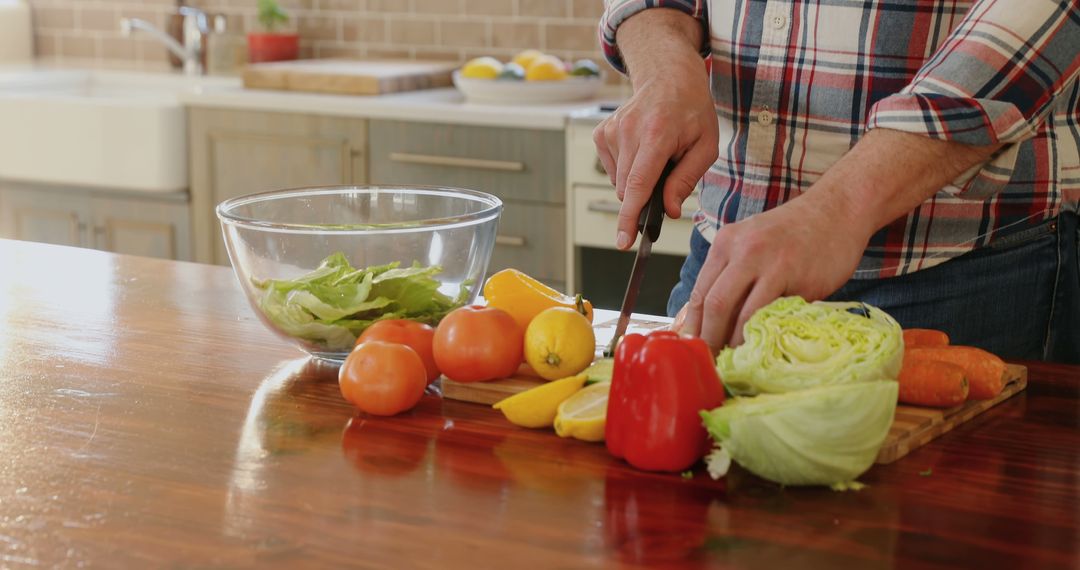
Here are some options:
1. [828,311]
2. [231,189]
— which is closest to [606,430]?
[828,311]

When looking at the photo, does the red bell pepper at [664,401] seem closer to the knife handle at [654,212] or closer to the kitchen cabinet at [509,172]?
the knife handle at [654,212]

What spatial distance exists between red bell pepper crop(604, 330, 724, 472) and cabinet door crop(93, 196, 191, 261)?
283 centimetres

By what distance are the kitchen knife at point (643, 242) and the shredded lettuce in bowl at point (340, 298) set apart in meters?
0.18

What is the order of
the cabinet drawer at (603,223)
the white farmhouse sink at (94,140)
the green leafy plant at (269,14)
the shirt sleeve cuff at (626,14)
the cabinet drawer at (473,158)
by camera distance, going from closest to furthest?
the shirt sleeve cuff at (626,14) < the cabinet drawer at (603,223) < the cabinet drawer at (473,158) < the white farmhouse sink at (94,140) < the green leafy plant at (269,14)

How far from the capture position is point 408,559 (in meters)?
0.78

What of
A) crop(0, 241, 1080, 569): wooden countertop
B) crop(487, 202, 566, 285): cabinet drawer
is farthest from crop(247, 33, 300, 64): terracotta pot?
crop(0, 241, 1080, 569): wooden countertop

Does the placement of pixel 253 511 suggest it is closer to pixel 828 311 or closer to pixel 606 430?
pixel 606 430

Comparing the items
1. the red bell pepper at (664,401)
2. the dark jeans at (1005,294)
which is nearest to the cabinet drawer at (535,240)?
the dark jeans at (1005,294)

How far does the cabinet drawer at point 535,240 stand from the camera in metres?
3.07

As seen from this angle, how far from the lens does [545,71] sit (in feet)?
10.5

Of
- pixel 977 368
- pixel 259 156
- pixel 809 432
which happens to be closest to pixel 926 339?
pixel 977 368

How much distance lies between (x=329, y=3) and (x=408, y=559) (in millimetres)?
3407

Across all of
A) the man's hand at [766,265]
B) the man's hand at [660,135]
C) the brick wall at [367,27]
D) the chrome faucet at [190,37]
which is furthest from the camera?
the chrome faucet at [190,37]

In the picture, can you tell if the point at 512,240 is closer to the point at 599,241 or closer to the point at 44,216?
the point at 599,241
